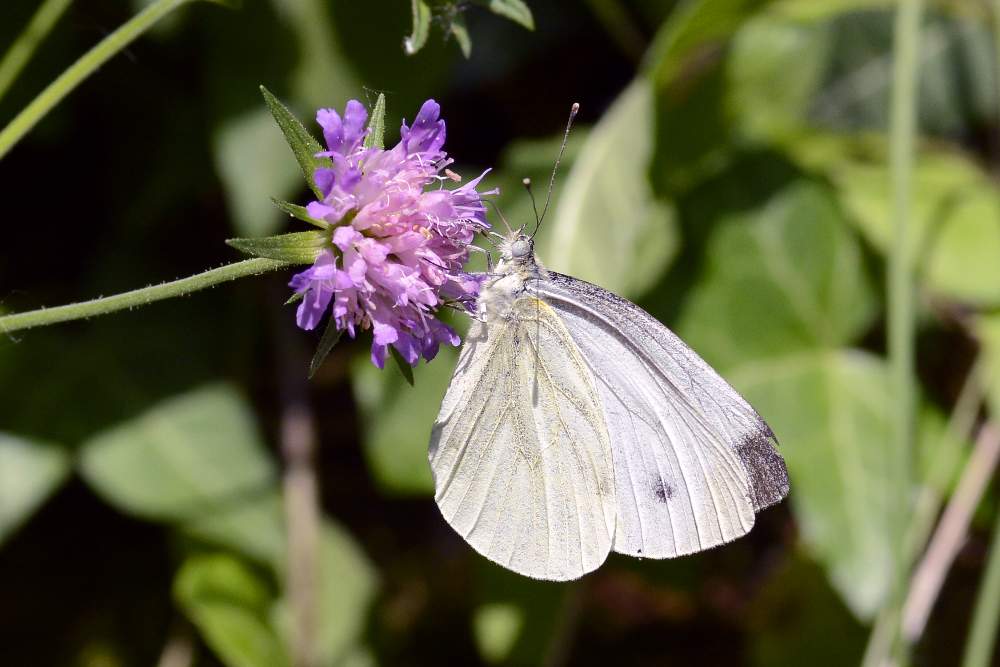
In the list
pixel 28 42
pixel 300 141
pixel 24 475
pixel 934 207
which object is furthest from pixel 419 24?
pixel 934 207

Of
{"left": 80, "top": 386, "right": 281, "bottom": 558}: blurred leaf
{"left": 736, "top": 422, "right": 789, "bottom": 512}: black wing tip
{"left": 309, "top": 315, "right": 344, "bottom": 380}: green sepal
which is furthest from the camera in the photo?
{"left": 80, "top": 386, "right": 281, "bottom": 558}: blurred leaf

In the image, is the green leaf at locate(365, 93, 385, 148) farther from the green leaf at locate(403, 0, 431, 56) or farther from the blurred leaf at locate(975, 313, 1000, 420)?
the blurred leaf at locate(975, 313, 1000, 420)

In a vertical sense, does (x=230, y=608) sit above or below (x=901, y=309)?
above

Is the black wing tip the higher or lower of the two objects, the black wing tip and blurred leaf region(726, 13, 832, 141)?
the lower

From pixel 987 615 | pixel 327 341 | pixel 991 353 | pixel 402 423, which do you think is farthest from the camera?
pixel 991 353

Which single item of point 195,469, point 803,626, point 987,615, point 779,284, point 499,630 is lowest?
point 803,626

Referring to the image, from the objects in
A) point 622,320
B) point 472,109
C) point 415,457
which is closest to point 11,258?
point 415,457

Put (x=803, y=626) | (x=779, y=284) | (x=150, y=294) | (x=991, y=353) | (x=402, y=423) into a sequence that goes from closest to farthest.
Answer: (x=150, y=294), (x=402, y=423), (x=991, y=353), (x=779, y=284), (x=803, y=626)

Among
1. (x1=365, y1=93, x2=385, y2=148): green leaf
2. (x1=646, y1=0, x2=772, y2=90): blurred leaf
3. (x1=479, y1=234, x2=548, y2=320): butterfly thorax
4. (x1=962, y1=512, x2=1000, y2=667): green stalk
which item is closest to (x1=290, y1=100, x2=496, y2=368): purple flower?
(x1=365, y1=93, x2=385, y2=148): green leaf

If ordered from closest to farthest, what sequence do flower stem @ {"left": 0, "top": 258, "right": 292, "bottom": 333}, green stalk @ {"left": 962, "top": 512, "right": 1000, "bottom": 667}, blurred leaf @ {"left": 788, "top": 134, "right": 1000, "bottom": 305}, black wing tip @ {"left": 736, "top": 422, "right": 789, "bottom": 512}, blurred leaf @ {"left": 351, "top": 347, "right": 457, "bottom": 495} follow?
flower stem @ {"left": 0, "top": 258, "right": 292, "bottom": 333} < black wing tip @ {"left": 736, "top": 422, "right": 789, "bottom": 512} < green stalk @ {"left": 962, "top": 512, "right": 1000, "bottom": 667} < blurred leaf @ {"left": 351, "top": 347, "right": 457, "bottom": 495} < blurred leaf @ {"left": 788, "top": 134, "right": 1000, "bottom": 305}

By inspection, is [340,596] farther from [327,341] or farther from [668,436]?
→ [327,341]
